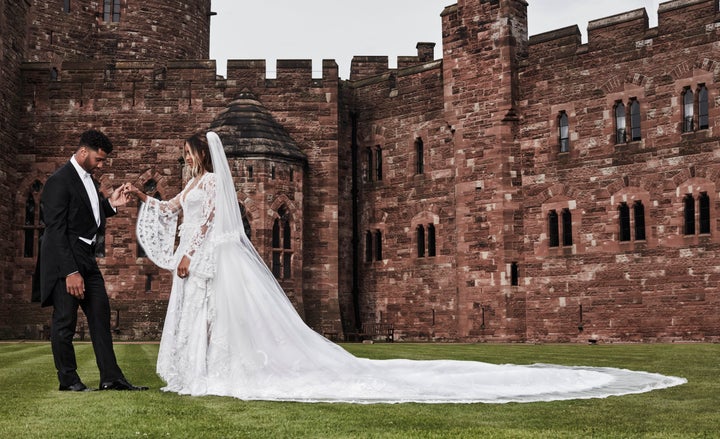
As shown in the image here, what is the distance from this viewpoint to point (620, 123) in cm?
2741

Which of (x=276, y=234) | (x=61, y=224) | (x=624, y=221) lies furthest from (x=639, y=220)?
(x=61, y=224)

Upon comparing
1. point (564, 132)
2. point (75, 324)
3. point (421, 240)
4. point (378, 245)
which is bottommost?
point (75, 324)

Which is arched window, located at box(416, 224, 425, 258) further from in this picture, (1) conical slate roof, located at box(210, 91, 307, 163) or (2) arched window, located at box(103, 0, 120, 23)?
(2) arched window, located at box(103, 0, 120, 23)

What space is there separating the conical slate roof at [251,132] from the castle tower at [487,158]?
234 inches

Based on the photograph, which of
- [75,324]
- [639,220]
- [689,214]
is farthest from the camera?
[639,220]

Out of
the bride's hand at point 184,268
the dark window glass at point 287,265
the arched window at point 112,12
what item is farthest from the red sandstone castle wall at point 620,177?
the bride's hand at point 184,268

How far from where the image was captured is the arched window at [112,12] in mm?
37812

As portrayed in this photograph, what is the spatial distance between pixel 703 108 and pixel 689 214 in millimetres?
2943

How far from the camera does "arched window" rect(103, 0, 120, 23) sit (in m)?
37.8

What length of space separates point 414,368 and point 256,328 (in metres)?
1.87

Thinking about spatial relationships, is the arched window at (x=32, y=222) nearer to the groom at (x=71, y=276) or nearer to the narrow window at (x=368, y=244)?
the narrow window at (x=368, y=244)

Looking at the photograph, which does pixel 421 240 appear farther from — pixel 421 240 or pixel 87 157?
pixel 87 157

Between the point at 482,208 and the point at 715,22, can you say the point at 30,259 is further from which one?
the point at 715,22

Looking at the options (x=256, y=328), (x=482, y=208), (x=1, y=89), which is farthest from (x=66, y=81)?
(x=256, y=328)
